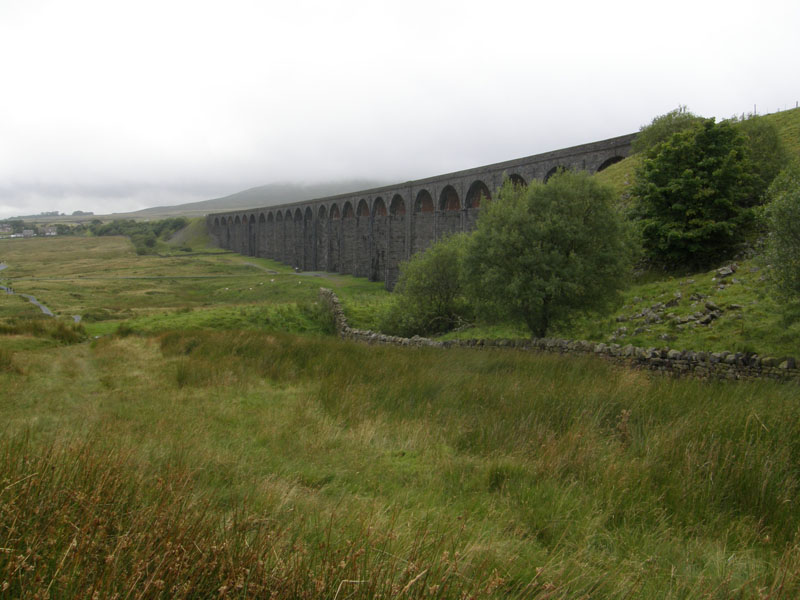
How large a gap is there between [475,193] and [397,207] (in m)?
14.2

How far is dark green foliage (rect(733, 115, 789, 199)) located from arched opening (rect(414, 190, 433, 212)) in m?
25.3

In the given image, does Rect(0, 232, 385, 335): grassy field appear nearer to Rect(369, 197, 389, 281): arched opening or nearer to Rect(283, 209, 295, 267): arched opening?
Rect(369, 197, 389, 281): arched opening

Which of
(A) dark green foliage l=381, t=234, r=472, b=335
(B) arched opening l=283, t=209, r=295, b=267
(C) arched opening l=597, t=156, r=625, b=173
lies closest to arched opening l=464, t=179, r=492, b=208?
(C) arched opening l=597, t=156, r=625, b=173

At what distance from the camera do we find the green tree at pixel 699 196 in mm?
17172

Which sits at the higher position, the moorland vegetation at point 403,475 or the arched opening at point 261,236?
the arched opening at point 261,236

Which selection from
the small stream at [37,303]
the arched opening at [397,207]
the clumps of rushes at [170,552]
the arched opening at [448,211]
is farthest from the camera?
the arched opening at [397,207]

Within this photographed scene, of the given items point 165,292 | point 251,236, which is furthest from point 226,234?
point 165,292

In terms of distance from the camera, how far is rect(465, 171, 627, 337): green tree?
13.6 m

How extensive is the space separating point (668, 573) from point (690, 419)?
291 centimetres

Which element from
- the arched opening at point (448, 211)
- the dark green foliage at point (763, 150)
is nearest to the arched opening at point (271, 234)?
the arched opening at point (448, 211)

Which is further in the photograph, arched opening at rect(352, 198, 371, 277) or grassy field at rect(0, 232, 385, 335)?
arched opening at rect(352, 198, 371, 277)

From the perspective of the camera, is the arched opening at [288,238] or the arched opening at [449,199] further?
the arched opening at [288,238]

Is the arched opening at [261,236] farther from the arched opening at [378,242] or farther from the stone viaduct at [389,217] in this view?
the arched opening at [378,242]

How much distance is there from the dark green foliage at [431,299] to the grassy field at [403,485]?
11340 mm
